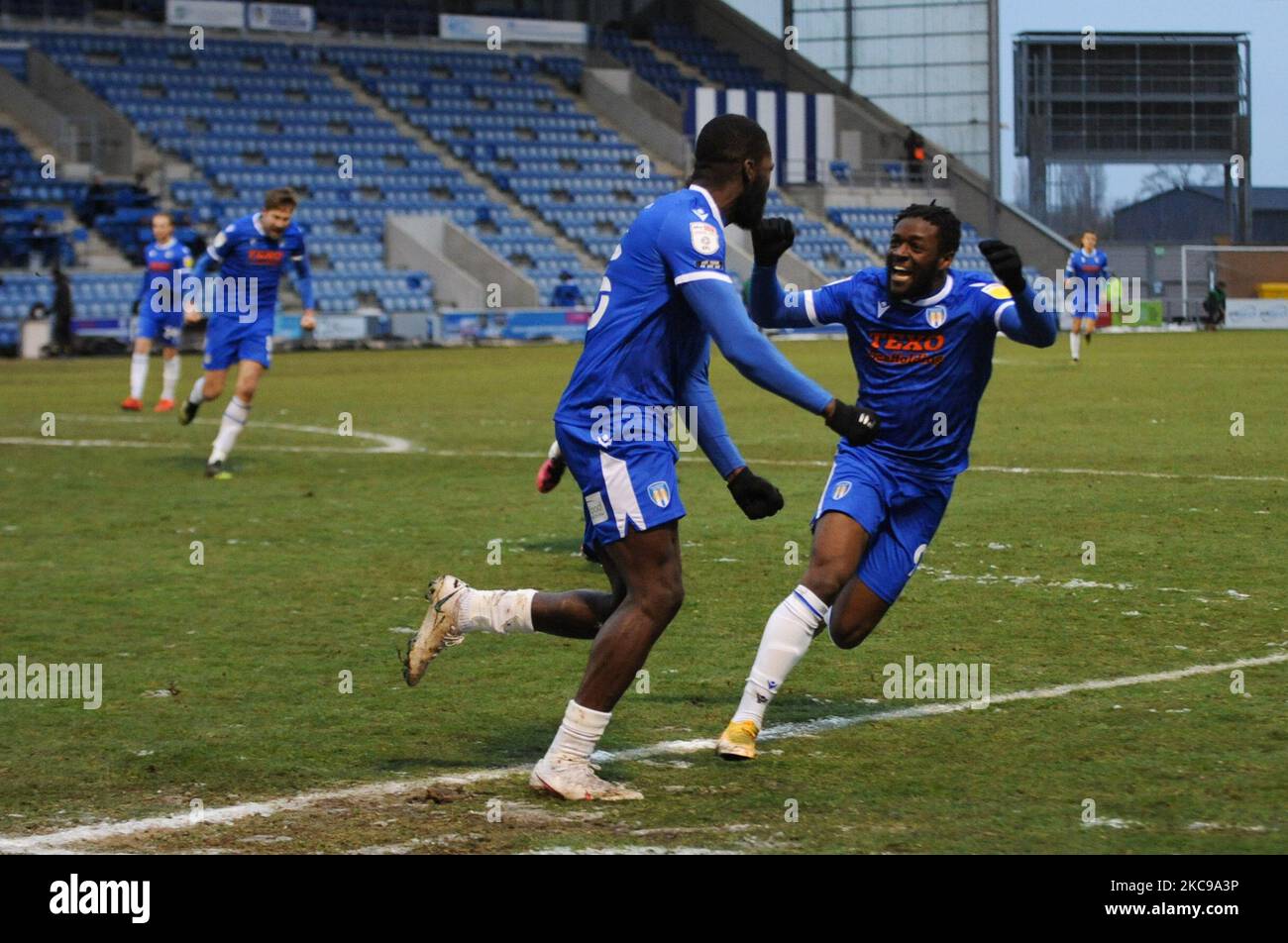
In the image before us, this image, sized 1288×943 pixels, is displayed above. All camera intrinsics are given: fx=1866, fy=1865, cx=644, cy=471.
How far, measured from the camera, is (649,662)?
7652 millimetres

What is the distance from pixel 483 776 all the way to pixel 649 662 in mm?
1884

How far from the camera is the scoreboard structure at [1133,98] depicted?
216 feet

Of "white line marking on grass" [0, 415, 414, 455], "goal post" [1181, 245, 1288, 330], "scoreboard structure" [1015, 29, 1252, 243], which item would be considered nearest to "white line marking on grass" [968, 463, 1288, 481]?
"white line marking on grass" [0, 415, 414, 455]

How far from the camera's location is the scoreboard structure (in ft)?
216

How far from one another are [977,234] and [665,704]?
175 feet

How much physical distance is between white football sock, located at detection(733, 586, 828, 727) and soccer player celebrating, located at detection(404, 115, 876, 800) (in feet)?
1.76

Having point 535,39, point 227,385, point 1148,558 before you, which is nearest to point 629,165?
point 535,39

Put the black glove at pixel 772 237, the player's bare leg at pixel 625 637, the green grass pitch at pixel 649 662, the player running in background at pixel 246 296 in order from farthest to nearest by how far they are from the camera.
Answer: the player running in background at pixel 246 296 < the black glove at pixel 772 237 < the player's bare leg at pixel 625 637 < the green grass pitch at pixel 649 662

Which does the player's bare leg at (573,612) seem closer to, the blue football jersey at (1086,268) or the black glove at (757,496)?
the black glove at (757,496)

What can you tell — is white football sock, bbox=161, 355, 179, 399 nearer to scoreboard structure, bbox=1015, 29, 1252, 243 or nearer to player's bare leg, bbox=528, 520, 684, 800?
player's bare leg, bbox=528, 520, 684, 800

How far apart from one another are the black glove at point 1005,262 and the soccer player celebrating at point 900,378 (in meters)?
0.12

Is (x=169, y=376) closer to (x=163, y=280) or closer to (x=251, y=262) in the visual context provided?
(x=163, y=280)

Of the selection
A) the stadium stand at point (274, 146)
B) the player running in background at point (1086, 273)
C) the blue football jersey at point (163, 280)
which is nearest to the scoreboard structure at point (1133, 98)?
the stadium stand at point (274, 146)
